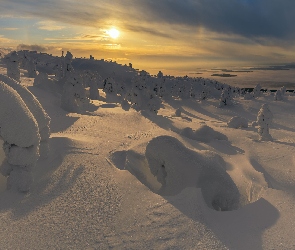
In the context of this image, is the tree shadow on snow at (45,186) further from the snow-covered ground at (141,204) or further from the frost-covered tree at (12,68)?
the frost-covered tree at (12,68)

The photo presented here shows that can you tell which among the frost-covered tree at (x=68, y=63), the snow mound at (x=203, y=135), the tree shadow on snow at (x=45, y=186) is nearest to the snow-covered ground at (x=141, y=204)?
the tree shadow on snow at (x=45, y=186)

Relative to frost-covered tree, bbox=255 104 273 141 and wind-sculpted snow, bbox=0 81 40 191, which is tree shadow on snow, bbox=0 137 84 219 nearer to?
wind-sculpted snow, bbox=0 81 40 191

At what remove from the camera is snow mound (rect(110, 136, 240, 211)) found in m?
9.32

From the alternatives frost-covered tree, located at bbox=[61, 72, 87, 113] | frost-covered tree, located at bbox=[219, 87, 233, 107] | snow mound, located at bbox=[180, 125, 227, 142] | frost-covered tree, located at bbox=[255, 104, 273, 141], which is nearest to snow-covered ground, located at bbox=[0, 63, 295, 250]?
snow mound, located at bbox=[180, 125, 227, 142]

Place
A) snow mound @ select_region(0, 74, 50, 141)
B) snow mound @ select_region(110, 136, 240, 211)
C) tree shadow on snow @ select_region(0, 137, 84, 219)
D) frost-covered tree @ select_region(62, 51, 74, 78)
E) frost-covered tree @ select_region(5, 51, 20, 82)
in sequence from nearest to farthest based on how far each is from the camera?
tree shadow on snow @ select_region(0, 137, 84, 219), snow mound @ select_region(110, 136, 240, 211), snow mound @ select_region(0, 74, 50, 141), frost-covered tree @ select_region(5, 51, 20, 82), frost-covered tree @ select_region(62, 51, 74, 78)

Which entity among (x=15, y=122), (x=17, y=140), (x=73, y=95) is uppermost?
(x=15, y=122)

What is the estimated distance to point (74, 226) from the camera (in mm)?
6680

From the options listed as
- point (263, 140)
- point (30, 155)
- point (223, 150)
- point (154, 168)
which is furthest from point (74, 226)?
point (263, 140)

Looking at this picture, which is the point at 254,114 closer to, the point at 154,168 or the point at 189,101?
the point at 189,101

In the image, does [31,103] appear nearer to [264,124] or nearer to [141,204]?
[141,204]

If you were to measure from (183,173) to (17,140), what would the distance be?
5.47 metres

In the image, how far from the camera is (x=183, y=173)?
31.7 feet

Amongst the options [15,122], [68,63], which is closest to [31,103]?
[15,122]

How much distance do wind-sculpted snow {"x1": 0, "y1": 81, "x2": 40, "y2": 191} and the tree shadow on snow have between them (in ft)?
1.16
